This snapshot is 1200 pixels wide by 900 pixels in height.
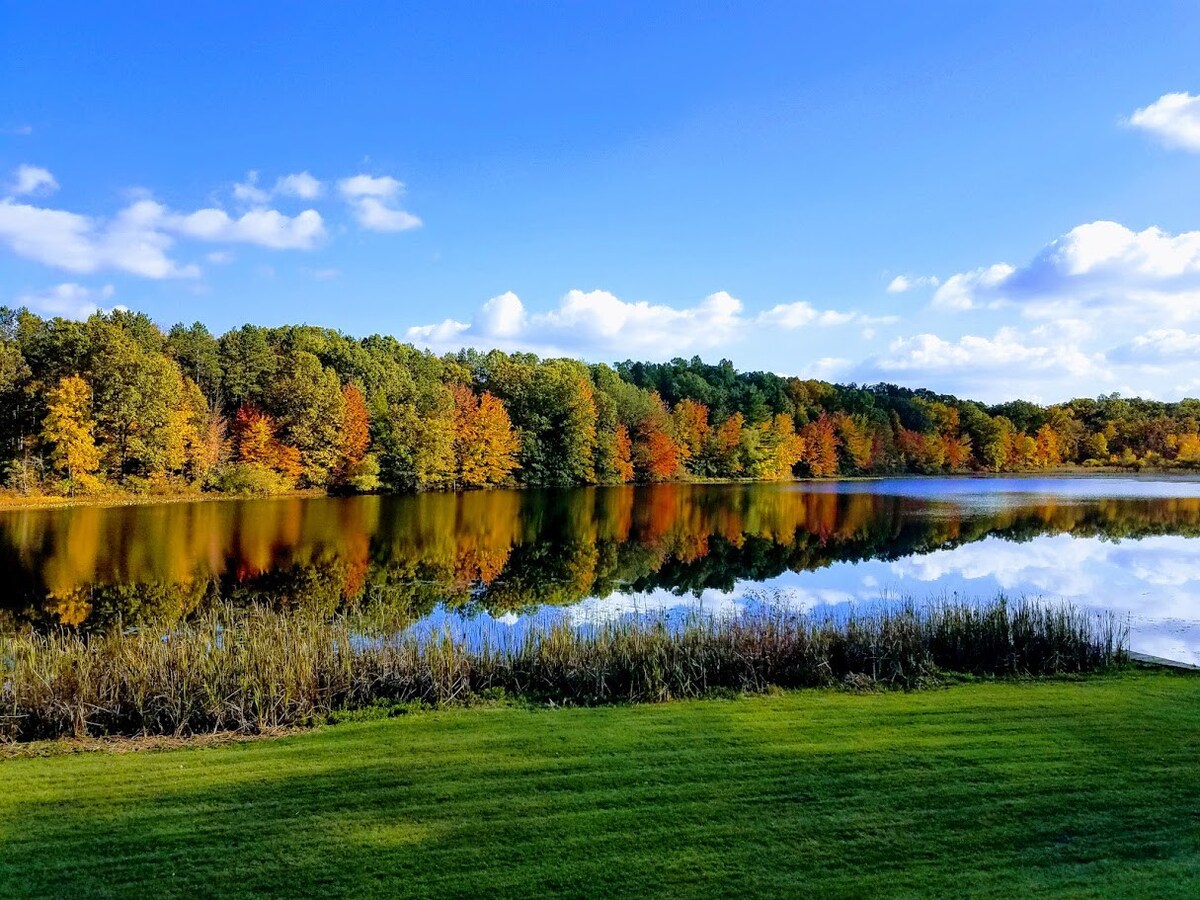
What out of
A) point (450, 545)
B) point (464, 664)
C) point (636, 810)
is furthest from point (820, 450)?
point (636, 810)

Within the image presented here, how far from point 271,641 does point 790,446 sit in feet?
247

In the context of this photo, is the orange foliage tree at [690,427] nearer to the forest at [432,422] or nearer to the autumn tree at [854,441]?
the forest at [432,422]

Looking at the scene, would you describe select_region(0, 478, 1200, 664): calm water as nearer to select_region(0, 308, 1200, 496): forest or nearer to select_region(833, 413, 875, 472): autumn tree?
select_region(0, 308, 1200, 496): forest

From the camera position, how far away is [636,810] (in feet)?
18.9

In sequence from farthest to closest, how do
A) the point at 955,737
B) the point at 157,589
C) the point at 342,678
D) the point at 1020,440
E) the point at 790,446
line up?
the point at 1020,440 → the point at 790,446 → the point at 157,589 → the point at 342,678 → the point at 955,737

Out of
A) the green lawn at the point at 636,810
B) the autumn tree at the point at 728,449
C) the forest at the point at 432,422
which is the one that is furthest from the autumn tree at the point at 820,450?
the green lawn at the point at 636,810

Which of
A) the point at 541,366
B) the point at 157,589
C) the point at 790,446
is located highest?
the point at 541,366

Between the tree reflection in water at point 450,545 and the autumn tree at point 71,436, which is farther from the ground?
the autumn tree at point 71,436

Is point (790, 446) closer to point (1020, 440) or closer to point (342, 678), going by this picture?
point (1020, 440)

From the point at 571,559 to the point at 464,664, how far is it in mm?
14125

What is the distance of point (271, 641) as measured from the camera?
9359mm

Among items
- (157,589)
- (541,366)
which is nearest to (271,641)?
(157,589)

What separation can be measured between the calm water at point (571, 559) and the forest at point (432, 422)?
710cm

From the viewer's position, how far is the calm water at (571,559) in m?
16.6
